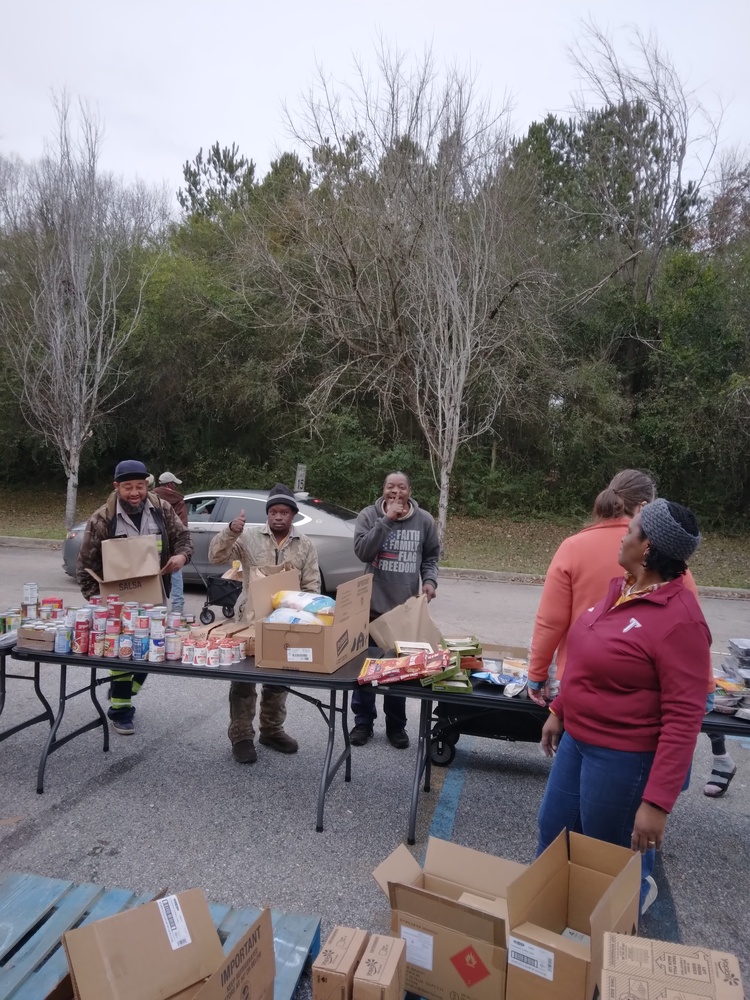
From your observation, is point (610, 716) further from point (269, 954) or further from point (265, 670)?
point (265, 670)

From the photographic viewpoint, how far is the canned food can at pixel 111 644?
3863 millimetres

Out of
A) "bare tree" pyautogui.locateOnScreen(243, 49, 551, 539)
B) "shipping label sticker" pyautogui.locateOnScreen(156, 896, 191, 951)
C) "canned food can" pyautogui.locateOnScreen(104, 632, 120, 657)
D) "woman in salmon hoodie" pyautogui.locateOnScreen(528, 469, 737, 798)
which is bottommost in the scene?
"shipping label sticker" pyautogui.locateOnScreen(156, 896, 191, 951)

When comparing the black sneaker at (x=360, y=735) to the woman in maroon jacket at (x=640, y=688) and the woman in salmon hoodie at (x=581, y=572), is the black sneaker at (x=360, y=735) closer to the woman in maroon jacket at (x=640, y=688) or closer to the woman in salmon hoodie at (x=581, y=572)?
the woman in salmon hoodie at (x=581, y=572)

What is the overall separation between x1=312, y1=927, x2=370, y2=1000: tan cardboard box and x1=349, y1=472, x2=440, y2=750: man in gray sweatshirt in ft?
8.02

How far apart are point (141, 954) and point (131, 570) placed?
2654 mm

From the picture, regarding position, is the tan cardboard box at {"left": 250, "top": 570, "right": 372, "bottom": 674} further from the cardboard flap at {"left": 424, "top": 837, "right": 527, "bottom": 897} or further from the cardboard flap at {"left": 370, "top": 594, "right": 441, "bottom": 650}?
the cardboard flap at {"left": 424, "top": 837, "right": 527, "bottom": 897}

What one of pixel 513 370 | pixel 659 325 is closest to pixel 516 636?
pixel 513 370

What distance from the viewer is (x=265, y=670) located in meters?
3.65

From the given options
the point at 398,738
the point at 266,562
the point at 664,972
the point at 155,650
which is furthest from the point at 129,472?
the point at 664,972

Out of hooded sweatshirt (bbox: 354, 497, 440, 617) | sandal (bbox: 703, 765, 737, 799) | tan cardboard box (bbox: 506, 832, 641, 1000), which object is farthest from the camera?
hooded sweatshirt (bbox: 354, 497, 440, 617)

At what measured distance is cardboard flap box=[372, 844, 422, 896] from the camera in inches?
92.5

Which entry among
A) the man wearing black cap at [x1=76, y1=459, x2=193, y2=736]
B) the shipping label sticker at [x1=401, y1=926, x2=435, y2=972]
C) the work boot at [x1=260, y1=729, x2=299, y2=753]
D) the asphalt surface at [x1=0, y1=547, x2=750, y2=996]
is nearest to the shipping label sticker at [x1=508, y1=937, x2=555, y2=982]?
the shipping label sticker at [x1=401, y1=926, x2=435, y2=972]

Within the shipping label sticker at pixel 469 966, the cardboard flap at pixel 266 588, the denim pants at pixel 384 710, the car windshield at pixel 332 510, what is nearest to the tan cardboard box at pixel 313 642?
the cardboard flap at pixel 266 588

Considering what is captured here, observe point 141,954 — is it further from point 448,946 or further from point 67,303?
point 67,303
